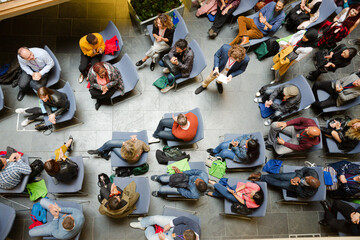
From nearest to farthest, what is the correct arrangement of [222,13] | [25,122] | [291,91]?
[291,91] → [25,122] → [222,13]

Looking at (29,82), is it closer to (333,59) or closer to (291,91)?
(291,91)

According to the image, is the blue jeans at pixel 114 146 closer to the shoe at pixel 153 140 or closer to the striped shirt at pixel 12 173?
the shoe at pixel 153 140

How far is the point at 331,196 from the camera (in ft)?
15.7

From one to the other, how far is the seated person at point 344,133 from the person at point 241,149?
148 centimetres

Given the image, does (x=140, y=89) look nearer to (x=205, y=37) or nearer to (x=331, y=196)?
(x=205, y=37)

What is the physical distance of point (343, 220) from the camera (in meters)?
4.32

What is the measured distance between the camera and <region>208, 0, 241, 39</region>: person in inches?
212

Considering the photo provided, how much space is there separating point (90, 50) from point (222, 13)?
2.80m

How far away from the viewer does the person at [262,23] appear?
16.7ft

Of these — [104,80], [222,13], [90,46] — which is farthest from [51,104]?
[222,13]

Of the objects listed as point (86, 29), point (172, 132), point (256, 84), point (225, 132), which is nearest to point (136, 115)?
point (172, 132)

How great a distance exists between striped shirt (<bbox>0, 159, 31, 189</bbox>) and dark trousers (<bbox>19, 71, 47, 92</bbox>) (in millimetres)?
1418

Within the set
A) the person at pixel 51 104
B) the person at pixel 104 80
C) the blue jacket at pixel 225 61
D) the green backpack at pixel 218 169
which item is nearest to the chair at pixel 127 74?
the person at pixel 104 80

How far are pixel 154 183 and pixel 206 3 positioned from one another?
12.9ft
